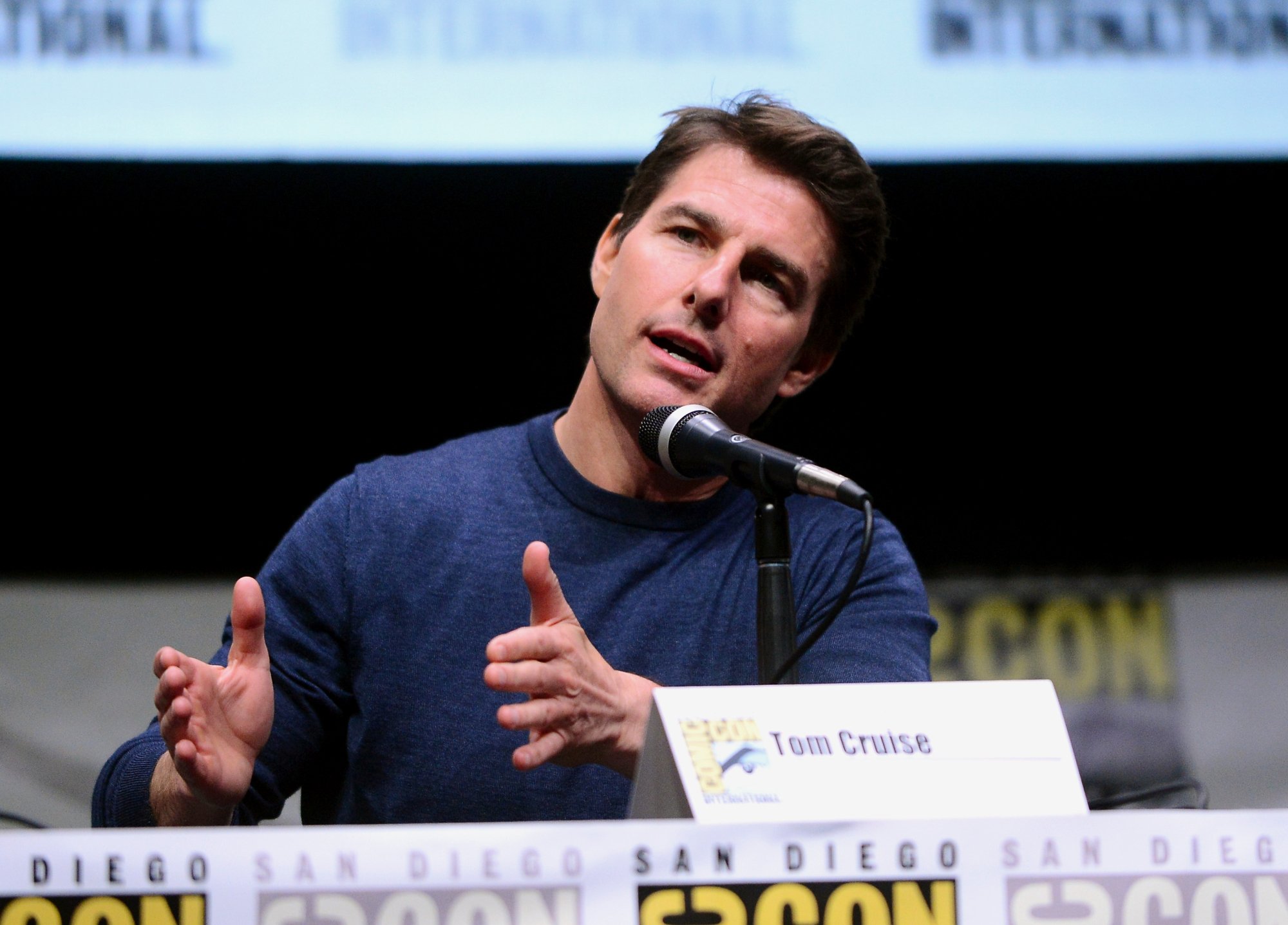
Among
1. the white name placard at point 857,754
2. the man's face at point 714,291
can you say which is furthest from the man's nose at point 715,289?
the white name placard at point 857,754

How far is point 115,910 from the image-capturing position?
2.54ft

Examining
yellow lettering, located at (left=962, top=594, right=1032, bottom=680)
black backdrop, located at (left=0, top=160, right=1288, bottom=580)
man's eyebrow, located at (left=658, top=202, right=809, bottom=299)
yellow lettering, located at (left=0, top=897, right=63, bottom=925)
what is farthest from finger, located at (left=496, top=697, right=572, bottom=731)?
yellow lettering, located at (left=962, top=594, right=1032, bottom=680)

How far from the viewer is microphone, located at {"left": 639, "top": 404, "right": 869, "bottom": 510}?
1.07 metres

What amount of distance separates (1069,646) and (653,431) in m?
1.81

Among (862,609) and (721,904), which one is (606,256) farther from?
(721,904)

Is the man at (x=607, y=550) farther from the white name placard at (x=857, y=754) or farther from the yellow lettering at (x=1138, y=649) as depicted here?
the yellow lettering at (x=1138, y=649)

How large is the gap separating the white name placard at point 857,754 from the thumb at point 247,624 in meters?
0.42

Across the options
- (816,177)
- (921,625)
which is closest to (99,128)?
(816,177)

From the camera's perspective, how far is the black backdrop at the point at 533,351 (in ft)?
A: 8.57

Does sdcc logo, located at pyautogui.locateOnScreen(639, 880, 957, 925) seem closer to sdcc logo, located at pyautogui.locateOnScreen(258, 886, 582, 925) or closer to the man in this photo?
sdcc logo, located at pyautogui.locateOnScreen(258, 886, 582, 925)

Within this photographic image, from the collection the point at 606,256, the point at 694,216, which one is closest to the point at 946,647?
the point at 606,256

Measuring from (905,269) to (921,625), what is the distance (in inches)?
53.8

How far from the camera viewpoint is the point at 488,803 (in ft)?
4.88

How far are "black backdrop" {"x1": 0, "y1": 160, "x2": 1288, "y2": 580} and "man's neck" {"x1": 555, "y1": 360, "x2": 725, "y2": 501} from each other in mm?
1011
